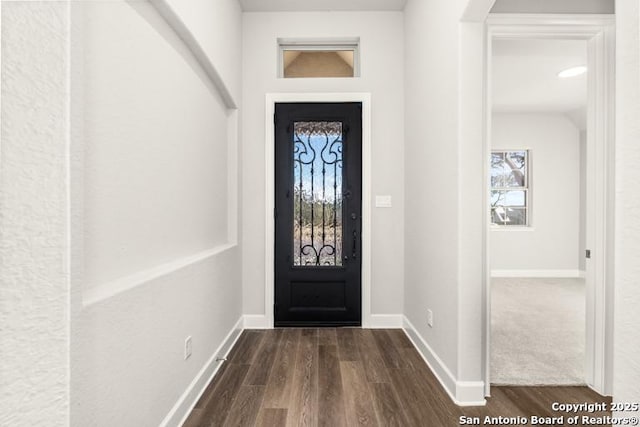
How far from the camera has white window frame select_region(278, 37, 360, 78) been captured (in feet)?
11.0

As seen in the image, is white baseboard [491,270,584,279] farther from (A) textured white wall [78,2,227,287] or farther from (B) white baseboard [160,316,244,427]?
(A) textured white wall [78,2,227,287]

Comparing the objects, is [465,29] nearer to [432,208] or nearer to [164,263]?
[432,208]

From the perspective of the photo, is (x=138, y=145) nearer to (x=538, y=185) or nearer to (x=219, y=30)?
(x=219, y=30)

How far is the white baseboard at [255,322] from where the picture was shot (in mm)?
3234

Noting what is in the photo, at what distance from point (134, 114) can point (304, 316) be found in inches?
94.9

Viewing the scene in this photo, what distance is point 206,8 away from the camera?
2.18 m

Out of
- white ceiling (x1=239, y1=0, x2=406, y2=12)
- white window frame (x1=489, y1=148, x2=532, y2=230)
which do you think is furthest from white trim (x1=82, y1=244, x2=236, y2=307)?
white window frame (x1=489, y1=148, x2=532, y2=230)

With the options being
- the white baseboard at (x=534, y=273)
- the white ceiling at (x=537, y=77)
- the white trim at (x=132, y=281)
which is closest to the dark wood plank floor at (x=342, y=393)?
the white trim at (x=132, y=281)

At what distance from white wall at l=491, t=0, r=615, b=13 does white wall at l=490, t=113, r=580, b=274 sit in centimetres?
429

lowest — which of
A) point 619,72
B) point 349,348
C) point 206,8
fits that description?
point 349,348

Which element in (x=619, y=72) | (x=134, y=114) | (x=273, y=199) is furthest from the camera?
(x=273, y=199)

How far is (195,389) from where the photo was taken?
1.96 metres

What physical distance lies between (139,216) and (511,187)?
6.56 metres

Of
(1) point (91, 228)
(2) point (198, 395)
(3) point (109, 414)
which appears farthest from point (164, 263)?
(2) point (198, 395)
